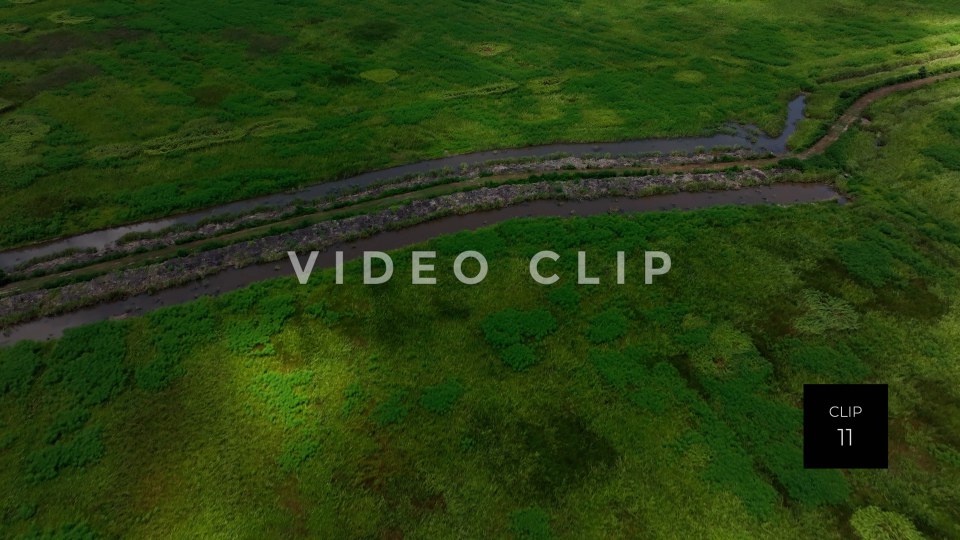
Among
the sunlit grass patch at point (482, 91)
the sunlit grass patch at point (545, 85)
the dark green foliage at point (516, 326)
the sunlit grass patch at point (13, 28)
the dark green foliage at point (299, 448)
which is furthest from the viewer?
the sunlit grass patch at point (13, 28)

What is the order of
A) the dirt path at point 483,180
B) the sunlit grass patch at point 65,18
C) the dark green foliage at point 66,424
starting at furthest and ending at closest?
the sunlit grass patch at point 65,18, the dirt path at point 483,180, the dark green foliage at point 66,424

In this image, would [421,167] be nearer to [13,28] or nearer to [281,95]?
[281,95]

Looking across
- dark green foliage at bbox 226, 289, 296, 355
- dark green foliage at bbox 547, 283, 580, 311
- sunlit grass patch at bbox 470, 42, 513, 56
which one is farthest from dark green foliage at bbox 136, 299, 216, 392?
sunlit grass patch at bbox 470, 42, 513, 56

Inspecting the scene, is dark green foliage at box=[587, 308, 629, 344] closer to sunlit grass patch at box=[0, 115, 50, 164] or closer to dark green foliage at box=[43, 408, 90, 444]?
dark green foliage at box=[43, 408, 90, 444]

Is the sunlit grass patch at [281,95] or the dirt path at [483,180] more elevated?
the sunlit grass patch at [281,95]

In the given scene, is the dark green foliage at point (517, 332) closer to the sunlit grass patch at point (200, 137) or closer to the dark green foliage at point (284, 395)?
the dark green foliage at point (284, 395)

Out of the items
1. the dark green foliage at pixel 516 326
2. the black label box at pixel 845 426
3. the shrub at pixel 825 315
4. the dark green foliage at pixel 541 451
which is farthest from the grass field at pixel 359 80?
the black label box at pixel 845 426

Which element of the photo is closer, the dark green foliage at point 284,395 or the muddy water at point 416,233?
the dark green foliage at point 284,395

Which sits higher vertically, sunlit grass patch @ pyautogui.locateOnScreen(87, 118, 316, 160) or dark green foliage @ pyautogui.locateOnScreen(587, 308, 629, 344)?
sunlit grass patch @ pyautogui.locateOnScreen(87, 118, 316, 160)
